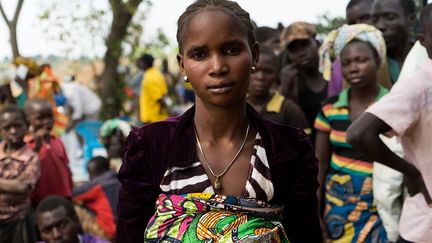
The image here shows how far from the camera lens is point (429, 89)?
3.55 m

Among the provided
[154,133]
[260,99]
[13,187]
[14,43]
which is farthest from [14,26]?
[154,133]

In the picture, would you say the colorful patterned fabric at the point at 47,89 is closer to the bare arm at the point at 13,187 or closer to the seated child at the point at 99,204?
the seated child at the point at 99,204

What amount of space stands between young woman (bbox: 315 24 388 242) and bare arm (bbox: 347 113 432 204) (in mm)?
1233

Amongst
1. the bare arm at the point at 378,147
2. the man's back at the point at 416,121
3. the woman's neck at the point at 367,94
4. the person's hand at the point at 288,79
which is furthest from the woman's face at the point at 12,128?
the man's back at the point at 416,121

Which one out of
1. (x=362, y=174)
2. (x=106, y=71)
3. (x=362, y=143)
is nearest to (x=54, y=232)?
(x=362, y=174)

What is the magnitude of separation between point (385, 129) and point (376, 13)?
2.42 metres

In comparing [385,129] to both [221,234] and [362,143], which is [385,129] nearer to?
[362,143]

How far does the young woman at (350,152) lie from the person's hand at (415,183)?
1314 mm

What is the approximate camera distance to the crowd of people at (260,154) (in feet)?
9.40

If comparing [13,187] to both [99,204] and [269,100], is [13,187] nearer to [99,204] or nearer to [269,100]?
[99,204]

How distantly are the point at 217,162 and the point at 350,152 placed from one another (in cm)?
221

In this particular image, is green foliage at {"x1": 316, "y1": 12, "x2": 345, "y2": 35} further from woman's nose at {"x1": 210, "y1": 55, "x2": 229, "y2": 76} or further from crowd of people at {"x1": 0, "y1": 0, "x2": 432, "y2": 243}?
woman's nose at {"x1": 210, "y1": 55, "x2": 229, "y2": 76}

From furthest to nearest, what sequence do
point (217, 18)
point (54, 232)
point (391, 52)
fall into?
point (391, 52), point (54, 232), point (217, 18)

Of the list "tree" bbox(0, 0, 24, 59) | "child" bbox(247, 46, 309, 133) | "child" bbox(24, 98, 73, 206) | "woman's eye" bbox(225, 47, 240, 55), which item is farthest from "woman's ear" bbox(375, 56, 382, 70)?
"tree" bbox(0, 0, 24, 59)
